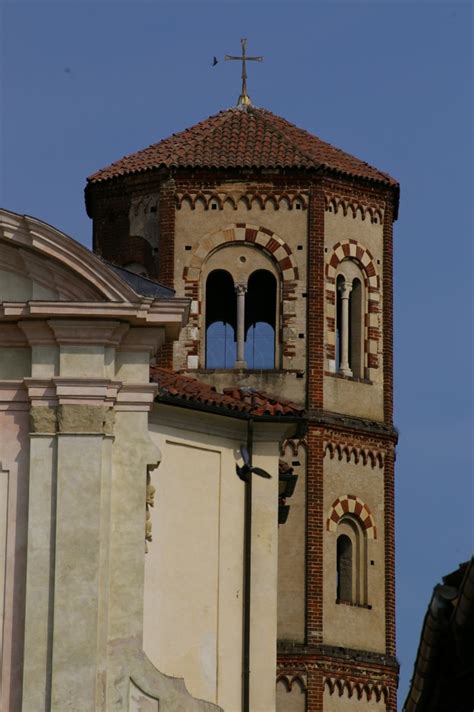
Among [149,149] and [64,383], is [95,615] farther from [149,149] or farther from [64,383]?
[149,149]

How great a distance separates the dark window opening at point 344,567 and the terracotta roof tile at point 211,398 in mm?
12292

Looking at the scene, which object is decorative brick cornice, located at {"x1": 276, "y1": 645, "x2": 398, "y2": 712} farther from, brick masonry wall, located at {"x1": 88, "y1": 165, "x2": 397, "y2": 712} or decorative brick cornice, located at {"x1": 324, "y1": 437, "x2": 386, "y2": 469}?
decorative brick cornice, located at {"x1": 324, "y1": 437, "x2": 386, "y2": 469}

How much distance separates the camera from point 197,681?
3744 centimetres

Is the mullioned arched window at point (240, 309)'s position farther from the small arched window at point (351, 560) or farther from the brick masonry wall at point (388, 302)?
the small arched window at point (351, 560)

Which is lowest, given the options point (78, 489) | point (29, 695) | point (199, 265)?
point (29, 695)

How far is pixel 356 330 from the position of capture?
54.2 m

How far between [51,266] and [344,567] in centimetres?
1979

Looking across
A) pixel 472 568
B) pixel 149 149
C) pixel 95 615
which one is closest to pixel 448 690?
pixel 472 568

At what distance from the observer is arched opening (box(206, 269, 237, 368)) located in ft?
174

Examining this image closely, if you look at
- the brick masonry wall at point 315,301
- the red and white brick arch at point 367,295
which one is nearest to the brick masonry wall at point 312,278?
the brick masonry wall at point 315,301

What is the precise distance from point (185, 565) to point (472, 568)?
14923 millimetres

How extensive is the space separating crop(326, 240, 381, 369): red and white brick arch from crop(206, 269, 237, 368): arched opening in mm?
1775

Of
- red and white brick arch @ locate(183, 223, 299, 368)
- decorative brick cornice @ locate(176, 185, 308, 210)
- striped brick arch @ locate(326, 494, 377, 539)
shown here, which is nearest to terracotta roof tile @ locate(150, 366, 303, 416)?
striped brick arch @ locate(326, 494, 377, 539)

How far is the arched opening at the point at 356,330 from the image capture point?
5369 cm
